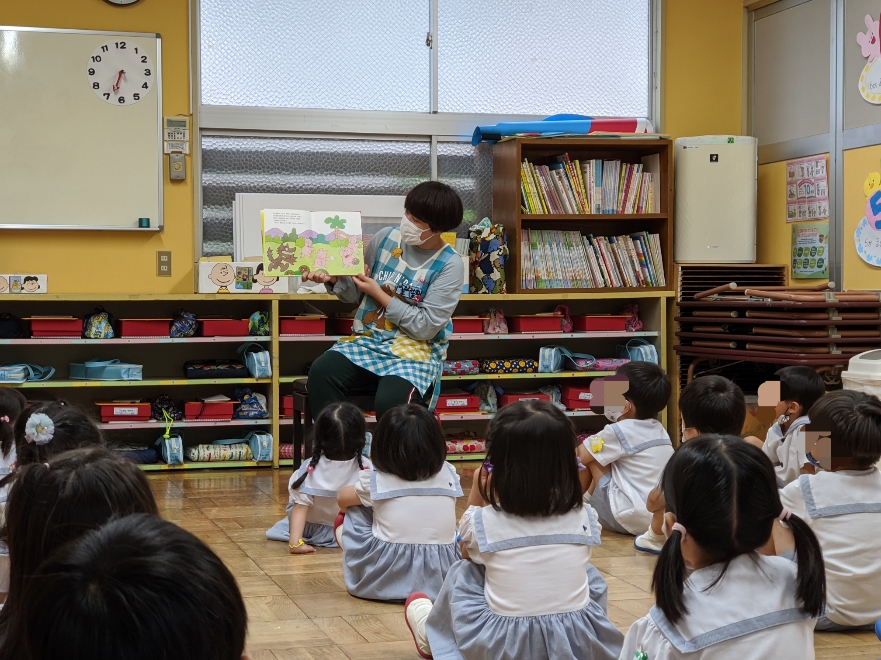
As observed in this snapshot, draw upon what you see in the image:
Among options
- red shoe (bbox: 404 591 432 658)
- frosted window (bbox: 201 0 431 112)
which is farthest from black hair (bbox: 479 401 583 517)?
frosted window (bbox: 201 0 431 112)

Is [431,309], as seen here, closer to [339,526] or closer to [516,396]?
[339,526]

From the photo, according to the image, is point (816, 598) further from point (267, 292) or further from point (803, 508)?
point (267, 292)

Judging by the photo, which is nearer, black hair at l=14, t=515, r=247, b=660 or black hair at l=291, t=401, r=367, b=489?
black hair at l=14, t=515, r=247, b=660

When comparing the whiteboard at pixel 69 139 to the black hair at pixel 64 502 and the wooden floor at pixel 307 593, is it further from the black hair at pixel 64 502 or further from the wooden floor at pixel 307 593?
the black hair at pixel 64 502

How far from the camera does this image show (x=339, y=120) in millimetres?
4973

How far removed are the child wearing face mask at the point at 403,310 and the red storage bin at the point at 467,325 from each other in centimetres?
132

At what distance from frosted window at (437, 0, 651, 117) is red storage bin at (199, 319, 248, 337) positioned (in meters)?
1.61

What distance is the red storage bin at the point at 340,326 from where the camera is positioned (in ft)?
15.6

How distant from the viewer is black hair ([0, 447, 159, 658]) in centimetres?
107

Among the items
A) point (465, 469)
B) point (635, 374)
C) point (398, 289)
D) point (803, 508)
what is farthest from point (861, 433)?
point (465, 469)

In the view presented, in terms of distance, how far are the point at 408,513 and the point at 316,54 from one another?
3166mm

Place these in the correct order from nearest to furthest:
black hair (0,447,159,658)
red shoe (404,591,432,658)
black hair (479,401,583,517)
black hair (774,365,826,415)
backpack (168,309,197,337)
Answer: black hair (0,447,159,658) < black hair (479,401,583,517) < red shoe (404,591,432,658) < black hair (774,365,826,415) < backpack (168,309,197,337)

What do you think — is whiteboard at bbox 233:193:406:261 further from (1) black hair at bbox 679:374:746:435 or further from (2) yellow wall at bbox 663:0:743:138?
(1) black hair at bbox 679:374:746:435

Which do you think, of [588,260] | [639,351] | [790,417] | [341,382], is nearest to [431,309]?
[341,382]
